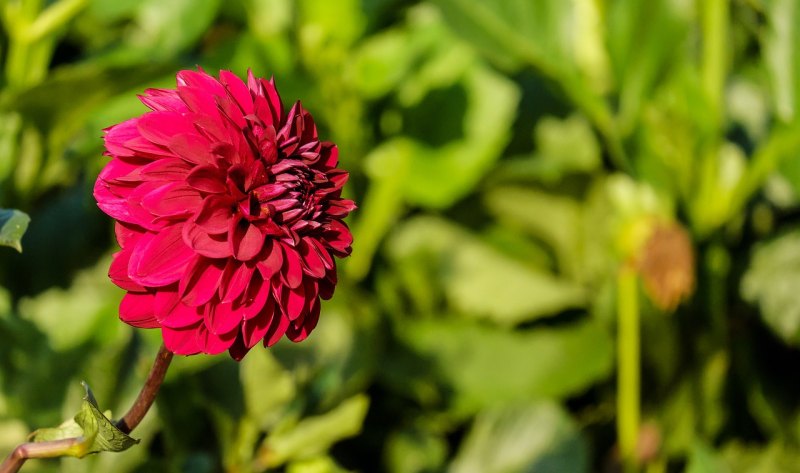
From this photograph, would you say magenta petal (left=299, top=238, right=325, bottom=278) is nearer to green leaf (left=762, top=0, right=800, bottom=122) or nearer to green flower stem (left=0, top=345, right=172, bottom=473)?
green flower stem (left=0, top=345, right=172, bottom=473)

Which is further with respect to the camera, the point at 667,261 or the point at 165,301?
the point at 667,261

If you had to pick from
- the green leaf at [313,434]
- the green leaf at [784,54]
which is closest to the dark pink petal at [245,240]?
the green leaf at [313,434]

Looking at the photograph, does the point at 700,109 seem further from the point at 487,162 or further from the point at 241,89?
the point at 241,89

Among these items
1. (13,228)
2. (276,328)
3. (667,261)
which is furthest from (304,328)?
(667,261)

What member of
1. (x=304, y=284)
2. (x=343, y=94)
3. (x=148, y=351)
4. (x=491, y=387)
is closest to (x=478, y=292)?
(x=491, y=387)

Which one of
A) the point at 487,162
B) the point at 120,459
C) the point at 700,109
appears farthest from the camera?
the point at 487,162

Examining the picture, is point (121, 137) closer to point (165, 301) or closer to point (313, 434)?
point (165, 301)
